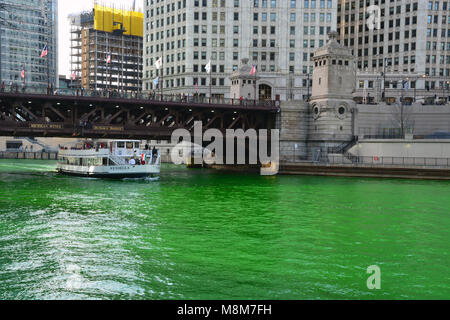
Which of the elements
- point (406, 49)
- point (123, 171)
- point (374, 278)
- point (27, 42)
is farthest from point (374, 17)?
point (374, 278)

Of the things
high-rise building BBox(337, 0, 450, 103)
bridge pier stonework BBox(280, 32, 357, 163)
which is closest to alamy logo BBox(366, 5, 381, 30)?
high-rise building BBox(337, 0, 450, 103)

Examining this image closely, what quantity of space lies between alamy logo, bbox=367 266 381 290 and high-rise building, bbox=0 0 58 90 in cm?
17402

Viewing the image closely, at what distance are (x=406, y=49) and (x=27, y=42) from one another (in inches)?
5294

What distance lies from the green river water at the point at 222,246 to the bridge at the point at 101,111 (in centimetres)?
2027

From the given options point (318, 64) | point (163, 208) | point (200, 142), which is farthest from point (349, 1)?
point (163, 208)

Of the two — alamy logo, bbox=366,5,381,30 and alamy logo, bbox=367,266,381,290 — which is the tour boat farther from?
alamy logo, bbox=366,5,381,30

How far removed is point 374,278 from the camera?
18.0m

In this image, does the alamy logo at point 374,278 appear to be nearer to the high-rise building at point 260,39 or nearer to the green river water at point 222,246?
the green river water at point 222,246

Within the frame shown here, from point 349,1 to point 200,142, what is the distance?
9407 centimetres

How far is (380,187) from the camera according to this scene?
50.8 meters

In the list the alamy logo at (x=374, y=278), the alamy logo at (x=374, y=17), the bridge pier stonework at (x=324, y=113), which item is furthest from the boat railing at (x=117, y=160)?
the alamy logo at (x=374, y=17)

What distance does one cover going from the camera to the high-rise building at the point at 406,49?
12181 centimetres

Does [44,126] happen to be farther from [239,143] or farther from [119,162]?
[239,143]
